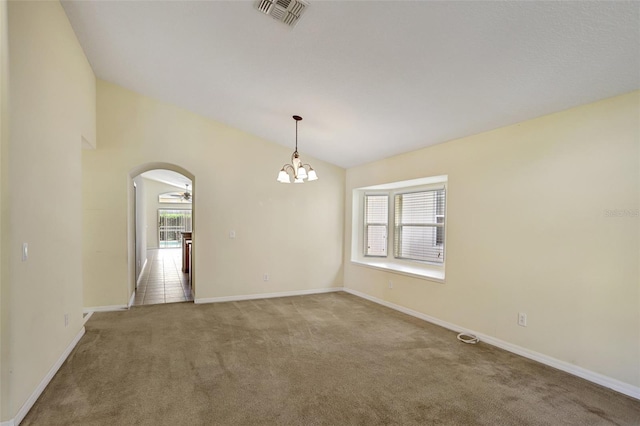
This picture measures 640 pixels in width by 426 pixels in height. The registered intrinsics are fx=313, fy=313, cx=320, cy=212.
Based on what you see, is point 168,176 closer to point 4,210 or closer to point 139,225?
point 139,225

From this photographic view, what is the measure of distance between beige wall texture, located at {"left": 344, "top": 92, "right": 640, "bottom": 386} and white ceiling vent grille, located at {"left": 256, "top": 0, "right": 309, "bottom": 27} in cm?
245

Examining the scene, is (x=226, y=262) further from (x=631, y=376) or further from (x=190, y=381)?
(x=631, y=376)

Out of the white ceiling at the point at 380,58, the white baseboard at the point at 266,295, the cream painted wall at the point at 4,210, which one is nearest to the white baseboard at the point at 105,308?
the white baseboard at the point at 266,295

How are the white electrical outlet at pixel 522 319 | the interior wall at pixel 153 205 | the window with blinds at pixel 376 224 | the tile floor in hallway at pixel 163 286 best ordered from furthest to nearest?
the interior wall at pixel 153 205
the window with blinds at pixel 376 224
the tile floor in hallway at pixel 163 286
the white electrical outlet at pixel 522 319

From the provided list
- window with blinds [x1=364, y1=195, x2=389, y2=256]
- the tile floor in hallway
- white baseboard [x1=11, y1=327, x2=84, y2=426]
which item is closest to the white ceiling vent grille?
white baseboard [x1=11, y1=327, x2=84, y2=426]

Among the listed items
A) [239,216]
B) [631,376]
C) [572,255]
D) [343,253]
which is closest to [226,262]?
[239,216]

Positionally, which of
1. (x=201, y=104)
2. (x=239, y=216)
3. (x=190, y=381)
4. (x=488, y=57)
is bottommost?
(x=190, y=381)

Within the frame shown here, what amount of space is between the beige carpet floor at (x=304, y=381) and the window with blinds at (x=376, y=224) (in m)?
2.02

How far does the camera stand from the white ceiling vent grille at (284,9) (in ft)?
7.39

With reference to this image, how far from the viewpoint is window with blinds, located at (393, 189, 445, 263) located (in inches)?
191

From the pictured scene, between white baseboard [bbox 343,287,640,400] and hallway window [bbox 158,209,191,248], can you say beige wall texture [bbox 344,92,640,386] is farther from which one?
hallway window [bbox 158,209,191,248]

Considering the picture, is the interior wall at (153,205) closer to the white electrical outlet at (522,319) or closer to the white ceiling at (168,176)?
the white ceiling at (168,176)

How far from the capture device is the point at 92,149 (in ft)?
14.4

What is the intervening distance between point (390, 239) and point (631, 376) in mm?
3519
